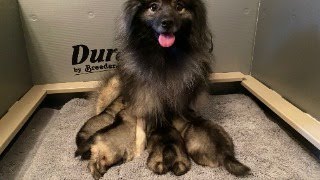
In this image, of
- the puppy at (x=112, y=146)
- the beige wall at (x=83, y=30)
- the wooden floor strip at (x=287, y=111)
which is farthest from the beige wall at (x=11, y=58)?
the wooden floor strip at (x=287, y=111)

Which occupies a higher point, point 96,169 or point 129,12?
point 129,12

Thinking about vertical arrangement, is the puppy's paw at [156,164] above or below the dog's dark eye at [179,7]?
below

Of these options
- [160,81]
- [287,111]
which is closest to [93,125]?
[160,81]

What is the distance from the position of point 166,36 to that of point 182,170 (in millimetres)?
636

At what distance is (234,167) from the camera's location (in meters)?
1.37

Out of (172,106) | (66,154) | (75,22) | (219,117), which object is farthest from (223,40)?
(66,154)

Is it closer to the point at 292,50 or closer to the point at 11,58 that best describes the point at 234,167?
the point at 292,50

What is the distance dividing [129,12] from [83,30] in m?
0.65

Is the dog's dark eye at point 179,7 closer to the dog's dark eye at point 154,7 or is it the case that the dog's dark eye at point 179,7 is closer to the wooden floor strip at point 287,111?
the dog's dark eye at point 154,7

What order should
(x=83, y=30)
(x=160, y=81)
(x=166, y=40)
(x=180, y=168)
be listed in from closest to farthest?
(x=180, y=168) < (x=166, y=40) < (x=160, y=81) < (x=83, y=30)

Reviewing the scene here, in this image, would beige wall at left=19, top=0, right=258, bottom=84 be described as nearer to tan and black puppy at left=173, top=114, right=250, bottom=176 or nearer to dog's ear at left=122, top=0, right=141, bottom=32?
dog's ear at left=122, top=0, right=141, bottom=32

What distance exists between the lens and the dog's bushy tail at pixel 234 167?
137 cm

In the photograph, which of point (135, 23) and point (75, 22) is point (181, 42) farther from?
point (75, 22)

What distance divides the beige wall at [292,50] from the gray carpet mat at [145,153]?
0.74 ft
